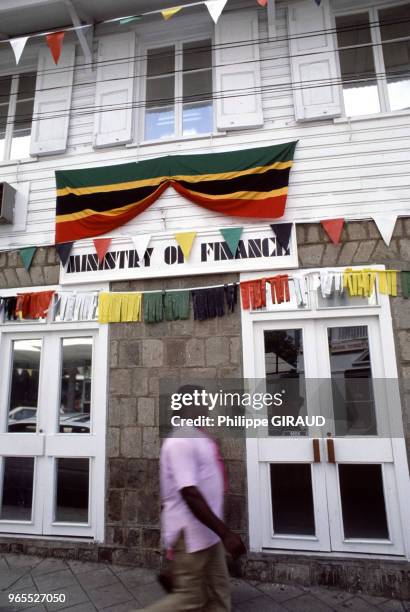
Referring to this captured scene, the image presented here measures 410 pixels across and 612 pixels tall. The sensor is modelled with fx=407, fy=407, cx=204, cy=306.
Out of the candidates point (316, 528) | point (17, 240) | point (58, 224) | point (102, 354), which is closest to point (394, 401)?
point (316, 528)

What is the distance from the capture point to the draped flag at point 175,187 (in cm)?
476

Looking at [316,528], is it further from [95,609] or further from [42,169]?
[42,169]

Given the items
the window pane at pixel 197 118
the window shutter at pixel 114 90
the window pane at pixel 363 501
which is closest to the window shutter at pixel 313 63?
the window pane at pixel 197 118

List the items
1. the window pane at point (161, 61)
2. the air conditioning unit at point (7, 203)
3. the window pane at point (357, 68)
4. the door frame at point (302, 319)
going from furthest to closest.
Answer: the window pane at point (161, 61) < the air conditioning unit at point (7, 203) < the window pane at point (357, 68) < the door frame at point (302, 319)

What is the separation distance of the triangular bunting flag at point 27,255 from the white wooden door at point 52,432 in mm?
898

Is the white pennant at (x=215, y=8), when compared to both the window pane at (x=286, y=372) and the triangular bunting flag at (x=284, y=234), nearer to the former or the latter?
the triangular bunting flag at (x=284, y=234)

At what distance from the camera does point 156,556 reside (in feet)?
13.9

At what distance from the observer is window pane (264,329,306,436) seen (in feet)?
14.3

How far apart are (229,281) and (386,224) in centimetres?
183

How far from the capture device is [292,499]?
4254 mm

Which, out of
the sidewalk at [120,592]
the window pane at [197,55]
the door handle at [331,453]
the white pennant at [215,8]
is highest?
the window pane at [197,55]

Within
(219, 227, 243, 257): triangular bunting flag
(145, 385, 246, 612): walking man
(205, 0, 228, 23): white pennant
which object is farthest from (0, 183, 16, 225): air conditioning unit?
(145, 385, 246, 612): walking man

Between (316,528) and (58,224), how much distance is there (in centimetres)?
458

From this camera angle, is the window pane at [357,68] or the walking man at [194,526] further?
the window pane at [357,68]
